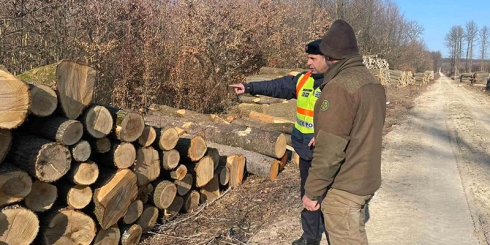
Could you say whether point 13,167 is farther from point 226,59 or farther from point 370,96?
point 226,59

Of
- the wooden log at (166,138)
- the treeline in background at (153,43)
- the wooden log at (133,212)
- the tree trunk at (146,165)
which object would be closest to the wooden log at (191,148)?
the wooden log at (166,138)

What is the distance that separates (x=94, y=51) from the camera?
928 centimetres

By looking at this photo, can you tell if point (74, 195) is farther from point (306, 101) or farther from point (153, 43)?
point (153, 43)

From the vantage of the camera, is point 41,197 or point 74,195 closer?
point 41,197

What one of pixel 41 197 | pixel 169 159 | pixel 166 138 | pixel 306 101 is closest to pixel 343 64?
pixel 306 101

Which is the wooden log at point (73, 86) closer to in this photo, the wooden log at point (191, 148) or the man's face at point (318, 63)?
the wooden log at point (191, 148)

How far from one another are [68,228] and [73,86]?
53.8 inches

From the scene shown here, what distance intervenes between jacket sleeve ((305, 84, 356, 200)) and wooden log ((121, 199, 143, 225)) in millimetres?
2516

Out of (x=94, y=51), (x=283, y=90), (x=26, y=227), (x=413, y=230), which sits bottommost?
(x=413, y=230)

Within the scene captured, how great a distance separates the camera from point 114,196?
3.98 meters

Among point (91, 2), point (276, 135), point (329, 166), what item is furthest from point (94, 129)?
point (91, 2)

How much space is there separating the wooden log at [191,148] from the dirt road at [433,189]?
232cm

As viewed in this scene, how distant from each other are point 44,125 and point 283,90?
237 centimetres

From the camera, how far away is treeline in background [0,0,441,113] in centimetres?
848
